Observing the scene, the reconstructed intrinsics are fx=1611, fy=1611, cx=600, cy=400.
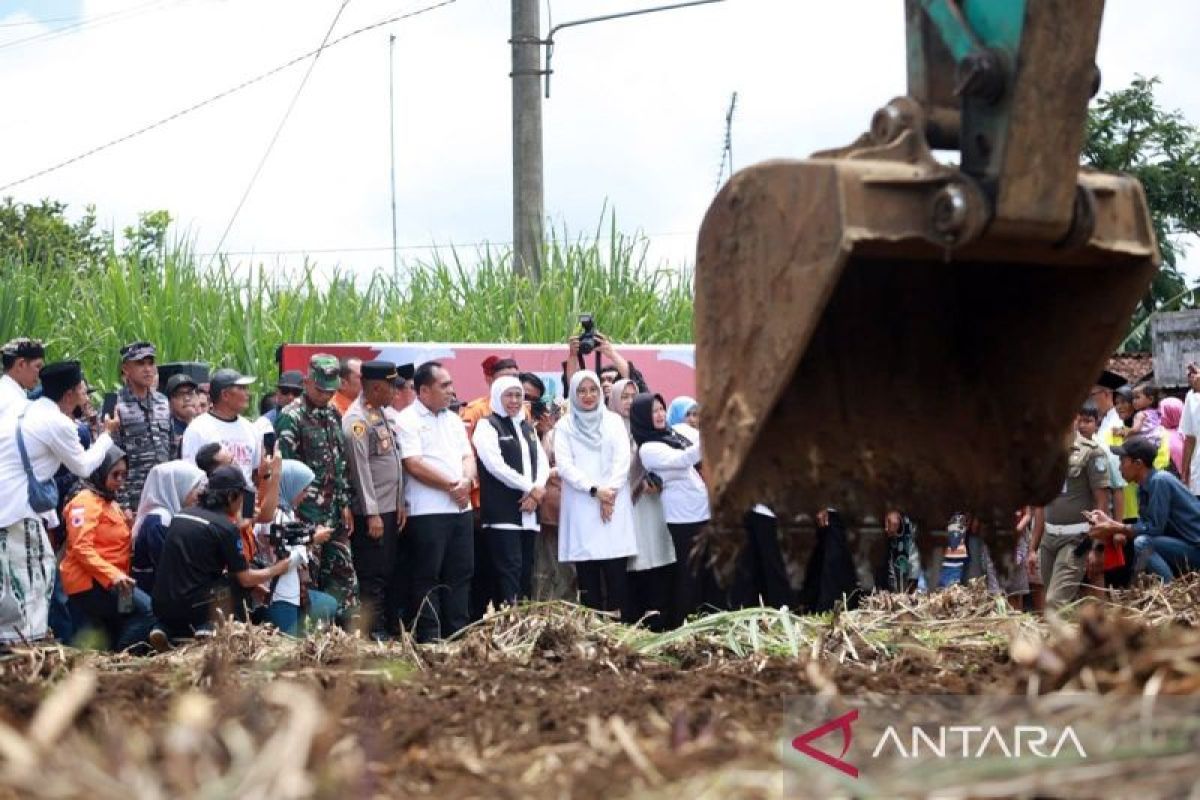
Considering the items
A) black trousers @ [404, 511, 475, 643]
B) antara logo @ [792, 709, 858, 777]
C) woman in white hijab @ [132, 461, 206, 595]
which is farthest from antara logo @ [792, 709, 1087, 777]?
black trousers @ [404, 511, 475, 643]

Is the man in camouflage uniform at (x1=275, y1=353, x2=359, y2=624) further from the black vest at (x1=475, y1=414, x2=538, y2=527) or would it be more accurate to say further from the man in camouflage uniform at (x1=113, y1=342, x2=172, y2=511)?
the black vest at (x1=475, y1=414, x2=538, y2=527)

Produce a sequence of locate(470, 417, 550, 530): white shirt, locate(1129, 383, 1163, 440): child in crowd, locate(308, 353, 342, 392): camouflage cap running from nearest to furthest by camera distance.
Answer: locate(308, 353, 342, 392): camouflage cap, locate(470, 417, 550, 530): white shirt, locate(1129, 383, 1163, 440): child in crowd

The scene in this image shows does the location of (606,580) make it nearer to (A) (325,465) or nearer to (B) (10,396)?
(A) (325,465)

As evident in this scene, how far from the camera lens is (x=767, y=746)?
3.30 meters

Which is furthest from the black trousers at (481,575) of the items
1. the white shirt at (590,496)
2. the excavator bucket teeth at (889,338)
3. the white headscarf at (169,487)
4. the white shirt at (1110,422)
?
the excavator bucket teeth at (889,338)

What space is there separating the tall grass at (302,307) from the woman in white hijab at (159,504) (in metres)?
6.32

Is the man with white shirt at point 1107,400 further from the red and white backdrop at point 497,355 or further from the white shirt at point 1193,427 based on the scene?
the red and white backdrop at point 497,355

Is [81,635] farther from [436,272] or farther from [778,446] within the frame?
[436,272]

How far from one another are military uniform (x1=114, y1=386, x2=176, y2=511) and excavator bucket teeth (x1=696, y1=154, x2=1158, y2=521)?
588cm

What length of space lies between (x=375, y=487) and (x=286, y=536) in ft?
3.70

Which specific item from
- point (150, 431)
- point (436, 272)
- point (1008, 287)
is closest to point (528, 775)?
point (1008, 287)

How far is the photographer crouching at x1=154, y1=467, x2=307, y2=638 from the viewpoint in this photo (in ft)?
25.9

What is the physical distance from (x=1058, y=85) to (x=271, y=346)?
12.4 metres

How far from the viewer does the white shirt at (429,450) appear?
10.1 metres
